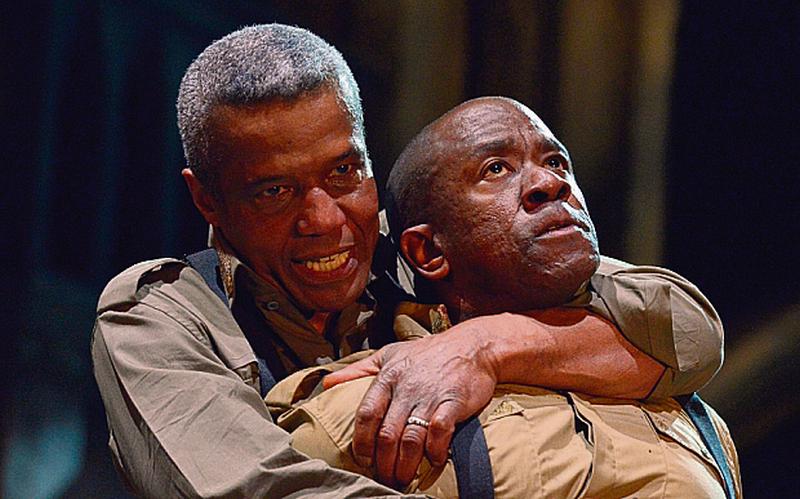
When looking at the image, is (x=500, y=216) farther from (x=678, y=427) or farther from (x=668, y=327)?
(x=678, y=427)

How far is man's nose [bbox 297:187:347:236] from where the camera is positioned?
186 centimetres

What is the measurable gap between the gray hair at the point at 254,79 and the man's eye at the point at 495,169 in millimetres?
201

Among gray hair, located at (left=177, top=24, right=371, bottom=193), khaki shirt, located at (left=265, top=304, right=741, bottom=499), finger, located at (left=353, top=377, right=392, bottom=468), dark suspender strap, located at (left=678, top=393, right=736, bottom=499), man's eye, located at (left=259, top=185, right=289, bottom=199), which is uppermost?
gray hair, located at (left=177, top=24, right=371, bottom=193)

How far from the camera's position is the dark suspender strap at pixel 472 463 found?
155cm

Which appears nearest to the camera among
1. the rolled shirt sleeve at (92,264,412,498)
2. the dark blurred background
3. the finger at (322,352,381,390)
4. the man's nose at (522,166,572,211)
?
the rolled shirt sleeve at (92,264,412,498)

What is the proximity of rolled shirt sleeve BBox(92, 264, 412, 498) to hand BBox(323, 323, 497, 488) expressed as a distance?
2.4 inches

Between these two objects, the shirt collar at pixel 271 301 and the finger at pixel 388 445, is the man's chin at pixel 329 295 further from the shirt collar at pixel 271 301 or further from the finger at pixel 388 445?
the finger at pixel 388 445

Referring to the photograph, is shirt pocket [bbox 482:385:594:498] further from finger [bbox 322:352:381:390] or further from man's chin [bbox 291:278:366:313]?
man's chin [bbox 291:278:366:313]

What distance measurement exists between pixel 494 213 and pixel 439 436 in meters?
0.39

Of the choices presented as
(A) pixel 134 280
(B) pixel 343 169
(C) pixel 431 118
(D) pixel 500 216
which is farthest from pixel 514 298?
(C) pixel 431 118

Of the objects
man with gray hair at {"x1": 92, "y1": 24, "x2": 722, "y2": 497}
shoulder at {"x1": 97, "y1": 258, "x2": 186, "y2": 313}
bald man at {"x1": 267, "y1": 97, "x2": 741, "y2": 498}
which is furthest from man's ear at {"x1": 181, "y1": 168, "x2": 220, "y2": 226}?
bald man at {"x1": 267, "y1": 97, "x2": 741, "y2": 498}

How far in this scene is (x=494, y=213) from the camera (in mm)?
1819

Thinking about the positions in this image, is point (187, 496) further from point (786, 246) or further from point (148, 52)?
point (786, 246)

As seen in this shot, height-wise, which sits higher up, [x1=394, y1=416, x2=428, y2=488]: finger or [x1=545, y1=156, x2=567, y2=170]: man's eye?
[x1=545, y1=156, x2=567, y2=170]: man's eye
